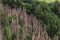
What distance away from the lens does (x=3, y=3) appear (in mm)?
13289

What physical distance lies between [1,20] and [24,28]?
117cm

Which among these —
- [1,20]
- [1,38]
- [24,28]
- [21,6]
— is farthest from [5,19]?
[21,6]

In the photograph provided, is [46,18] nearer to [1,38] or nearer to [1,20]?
[1,20]

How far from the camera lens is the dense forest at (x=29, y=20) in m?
9.08

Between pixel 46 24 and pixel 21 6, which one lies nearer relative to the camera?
pixel 46 24

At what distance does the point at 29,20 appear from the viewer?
425 inches

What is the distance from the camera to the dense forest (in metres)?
9.08

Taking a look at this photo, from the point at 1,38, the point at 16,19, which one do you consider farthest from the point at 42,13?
the point at 1,38

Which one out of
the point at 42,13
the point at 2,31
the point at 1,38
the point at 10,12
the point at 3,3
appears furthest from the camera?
the point at 3,3

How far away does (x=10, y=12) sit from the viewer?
446 inches

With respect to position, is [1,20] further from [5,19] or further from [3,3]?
[3,3]

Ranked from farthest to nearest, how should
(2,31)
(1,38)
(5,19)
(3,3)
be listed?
(3,3) < (5,19) < (2,31) < (1,38)

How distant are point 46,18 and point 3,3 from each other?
2.60m

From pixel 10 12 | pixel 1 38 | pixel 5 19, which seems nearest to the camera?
pixel 1 38
